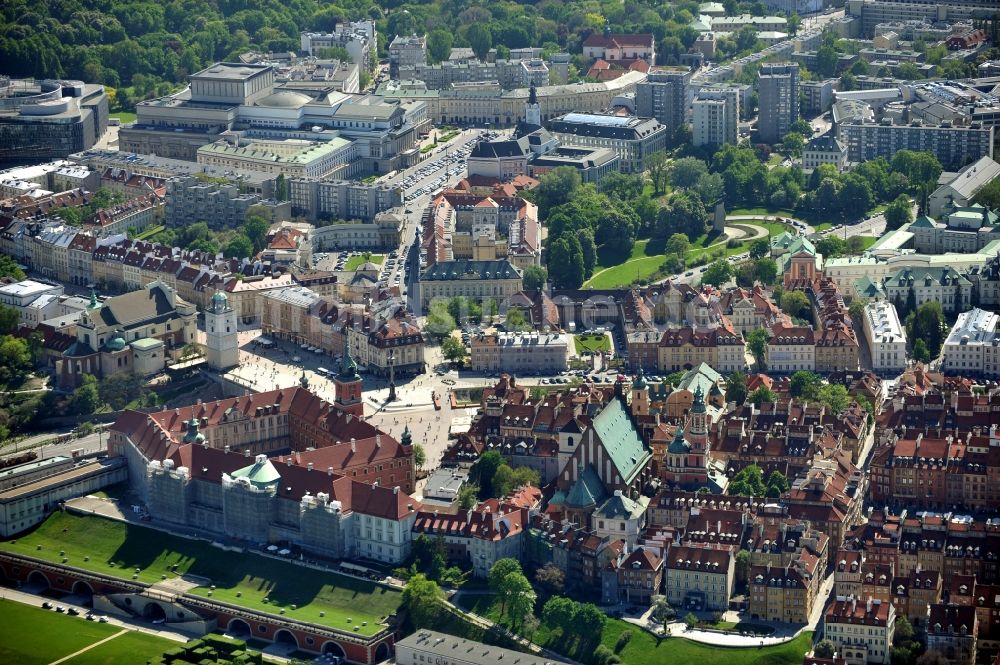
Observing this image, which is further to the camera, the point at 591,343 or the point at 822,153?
the point at 822,153

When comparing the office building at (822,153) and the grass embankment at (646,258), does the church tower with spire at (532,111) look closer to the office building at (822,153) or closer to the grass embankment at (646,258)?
the office building at (822,153)

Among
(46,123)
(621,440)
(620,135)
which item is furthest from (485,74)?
(621,440)

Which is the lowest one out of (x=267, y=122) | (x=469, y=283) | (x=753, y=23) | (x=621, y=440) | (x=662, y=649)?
(x=662, y=649)

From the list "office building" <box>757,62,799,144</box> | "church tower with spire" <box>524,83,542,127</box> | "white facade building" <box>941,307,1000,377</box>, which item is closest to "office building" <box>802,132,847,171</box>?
"office building" <box>757,62,799,144</box>

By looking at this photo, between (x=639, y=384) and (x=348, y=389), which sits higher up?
(x=639, y=384)

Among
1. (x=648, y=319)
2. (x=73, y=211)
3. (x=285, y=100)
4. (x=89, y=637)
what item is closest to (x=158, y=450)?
(x=89, y=637)

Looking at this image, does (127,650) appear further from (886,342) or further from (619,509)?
(886,342)

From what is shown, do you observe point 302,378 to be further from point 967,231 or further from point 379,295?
point 967,231
